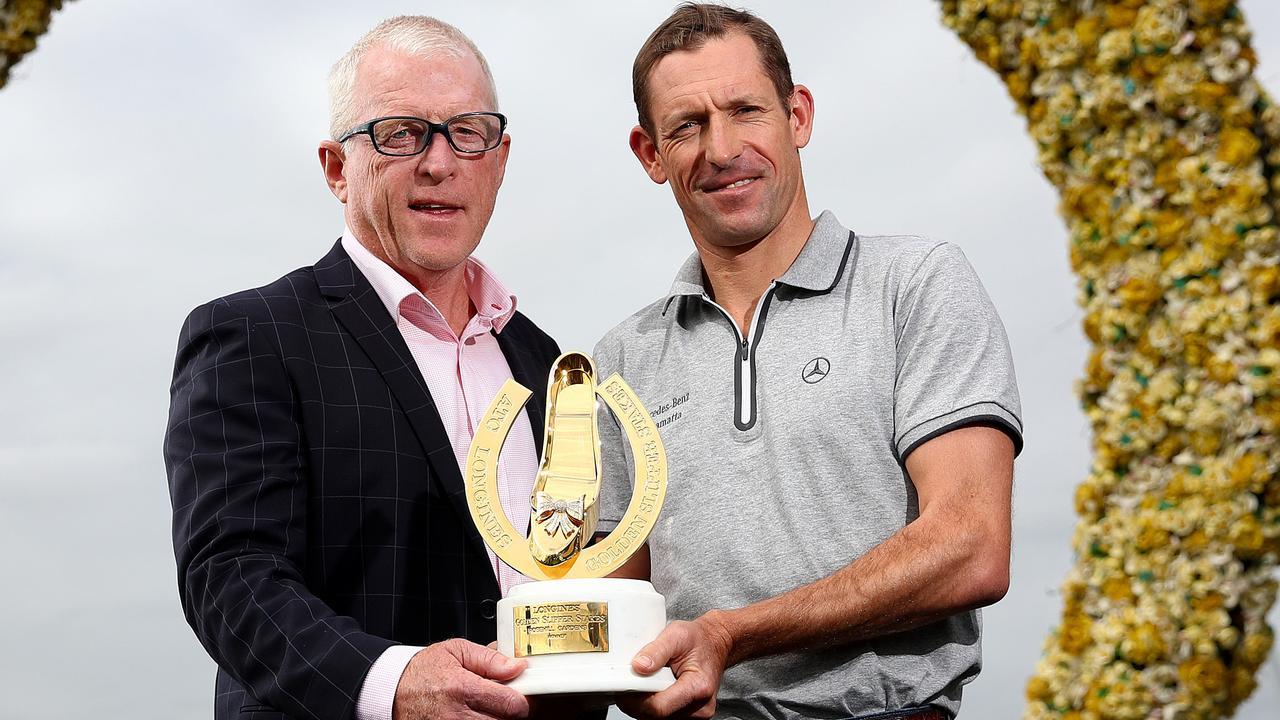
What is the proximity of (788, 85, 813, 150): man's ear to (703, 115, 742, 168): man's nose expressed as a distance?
40 cm

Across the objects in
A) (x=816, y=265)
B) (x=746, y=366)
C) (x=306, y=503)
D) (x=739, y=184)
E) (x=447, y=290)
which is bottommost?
(x=306, y=503)

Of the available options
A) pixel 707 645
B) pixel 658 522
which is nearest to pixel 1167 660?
pixel 707 645

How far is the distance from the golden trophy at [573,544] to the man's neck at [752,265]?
2.59ft

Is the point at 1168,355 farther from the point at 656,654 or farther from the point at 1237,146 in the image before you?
the point at 656,654

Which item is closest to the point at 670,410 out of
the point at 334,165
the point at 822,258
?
the point at 822,258

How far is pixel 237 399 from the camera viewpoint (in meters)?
4.12

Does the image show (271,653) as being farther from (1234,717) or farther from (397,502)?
(1234,717)

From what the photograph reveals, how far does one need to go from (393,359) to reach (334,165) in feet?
3.01

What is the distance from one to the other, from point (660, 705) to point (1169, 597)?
137cm

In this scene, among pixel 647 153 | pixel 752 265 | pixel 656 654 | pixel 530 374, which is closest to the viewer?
pixel 656 654

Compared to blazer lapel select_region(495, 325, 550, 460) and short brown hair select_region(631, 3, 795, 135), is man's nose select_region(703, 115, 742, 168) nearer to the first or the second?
short brown hair select_region(631, 3, 795, 135)

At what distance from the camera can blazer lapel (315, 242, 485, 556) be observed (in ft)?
14.0

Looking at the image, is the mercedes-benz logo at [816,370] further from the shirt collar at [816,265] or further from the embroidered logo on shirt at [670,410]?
the embroidered logo on shirt at [670,410]

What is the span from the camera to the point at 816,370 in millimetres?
4109
